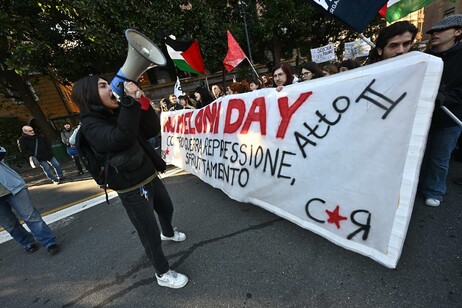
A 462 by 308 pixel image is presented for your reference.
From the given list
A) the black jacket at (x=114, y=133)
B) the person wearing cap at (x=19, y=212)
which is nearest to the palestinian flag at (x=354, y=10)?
the black jacket at (x=114, y=133)

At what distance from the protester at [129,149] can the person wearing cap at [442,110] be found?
232cm

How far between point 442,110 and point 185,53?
5.16m

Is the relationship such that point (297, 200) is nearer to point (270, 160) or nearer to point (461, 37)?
point (270, 160)

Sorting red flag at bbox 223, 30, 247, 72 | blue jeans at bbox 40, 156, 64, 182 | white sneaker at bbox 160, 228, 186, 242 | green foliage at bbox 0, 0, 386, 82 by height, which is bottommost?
white sneaker at bbox 160, 228, 186, 242

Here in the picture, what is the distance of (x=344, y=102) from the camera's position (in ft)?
5.62

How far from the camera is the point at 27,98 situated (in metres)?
8.91

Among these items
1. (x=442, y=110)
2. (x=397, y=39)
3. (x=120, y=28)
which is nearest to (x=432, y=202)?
(x=442, y=110)

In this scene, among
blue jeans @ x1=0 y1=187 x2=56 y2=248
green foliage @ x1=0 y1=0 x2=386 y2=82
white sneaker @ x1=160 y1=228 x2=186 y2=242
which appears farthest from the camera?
green foliage @ x1=0 y1=0 x2=386 y2=82

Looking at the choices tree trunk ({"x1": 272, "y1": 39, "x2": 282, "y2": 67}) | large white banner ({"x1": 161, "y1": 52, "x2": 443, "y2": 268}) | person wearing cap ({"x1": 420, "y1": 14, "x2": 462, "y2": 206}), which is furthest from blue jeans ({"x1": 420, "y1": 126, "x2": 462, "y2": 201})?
tree trunk ({"x1": 272, "y1": 39, "x2": 282, "y2": 67})

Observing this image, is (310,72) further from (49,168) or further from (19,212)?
(49,168)

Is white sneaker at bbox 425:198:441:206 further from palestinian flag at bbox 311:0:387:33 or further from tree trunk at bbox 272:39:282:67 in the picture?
tree trunk at bbox 272:39:282:67

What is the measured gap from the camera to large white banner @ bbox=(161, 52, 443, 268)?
55.8 inches

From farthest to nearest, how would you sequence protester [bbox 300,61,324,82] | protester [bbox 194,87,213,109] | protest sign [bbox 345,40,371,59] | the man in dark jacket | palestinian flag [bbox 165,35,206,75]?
protest sign [bbox 345,40,371,59], protester [bbox 194,87,213,109], palestinian flag [bbox 165,35,206,75], the man in dark jacket, protester [bbox 300,61,324,82]

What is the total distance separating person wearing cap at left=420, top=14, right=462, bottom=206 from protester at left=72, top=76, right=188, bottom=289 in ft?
7.63
